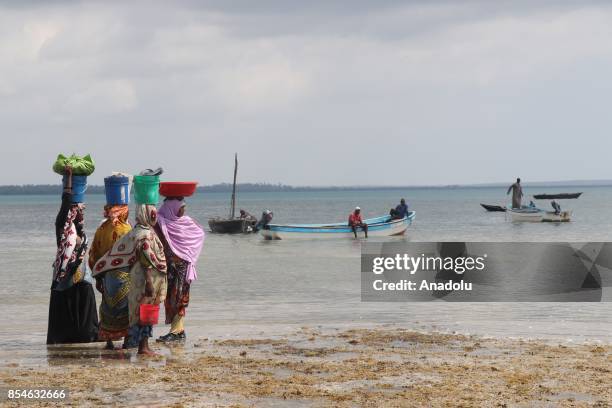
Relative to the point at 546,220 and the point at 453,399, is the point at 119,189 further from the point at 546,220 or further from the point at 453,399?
the point at 546,220

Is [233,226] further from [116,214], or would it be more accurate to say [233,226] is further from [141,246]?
[141,246]

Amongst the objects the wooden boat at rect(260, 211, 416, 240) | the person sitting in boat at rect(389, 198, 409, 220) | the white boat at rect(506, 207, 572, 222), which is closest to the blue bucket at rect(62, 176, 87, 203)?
the wooden boat at rect(260, 211, 416, 240)

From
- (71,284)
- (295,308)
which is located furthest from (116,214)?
(295,308)

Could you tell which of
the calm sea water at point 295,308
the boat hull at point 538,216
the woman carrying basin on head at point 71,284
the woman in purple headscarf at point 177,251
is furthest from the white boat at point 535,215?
the woman carrying basin on head at point 71,284

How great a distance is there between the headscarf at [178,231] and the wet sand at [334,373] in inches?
41.1

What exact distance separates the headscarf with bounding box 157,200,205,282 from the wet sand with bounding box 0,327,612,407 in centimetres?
104

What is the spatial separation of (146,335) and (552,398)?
435 centimetres

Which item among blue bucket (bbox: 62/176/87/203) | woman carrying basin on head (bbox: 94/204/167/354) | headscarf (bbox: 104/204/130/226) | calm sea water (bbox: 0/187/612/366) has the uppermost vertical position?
blue bucket (bbox: 62/176/87/203)

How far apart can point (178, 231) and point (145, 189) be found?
952 millimetres

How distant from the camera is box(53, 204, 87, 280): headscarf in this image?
10273 mm

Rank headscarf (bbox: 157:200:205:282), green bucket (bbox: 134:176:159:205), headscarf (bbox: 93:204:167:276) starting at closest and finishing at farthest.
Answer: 1. headscarf (bbox: 93:204:167:276)
2. green bucket (bbox: 134:176:159:205)
3. headscarf (bbox: 157:200:205:282)

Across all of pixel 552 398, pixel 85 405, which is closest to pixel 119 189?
pixel 85 405

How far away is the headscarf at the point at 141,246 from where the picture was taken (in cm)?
964

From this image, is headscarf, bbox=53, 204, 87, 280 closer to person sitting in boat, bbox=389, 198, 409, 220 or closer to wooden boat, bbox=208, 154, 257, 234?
person sitting in boat, bbox=389, 198, 409, 220
